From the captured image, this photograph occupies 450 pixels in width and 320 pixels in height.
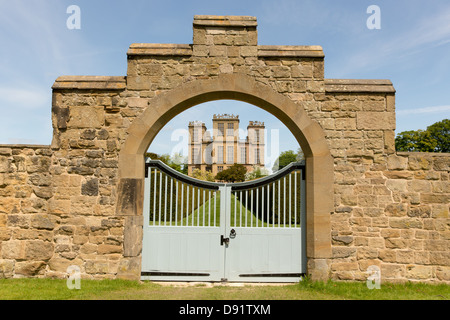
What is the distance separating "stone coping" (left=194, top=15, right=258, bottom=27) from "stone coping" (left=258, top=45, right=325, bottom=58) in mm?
500

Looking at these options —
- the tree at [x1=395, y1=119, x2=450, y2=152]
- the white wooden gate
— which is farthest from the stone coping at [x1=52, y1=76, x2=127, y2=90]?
the tree at [x1=395, y1=119, x2=450, y2=152]

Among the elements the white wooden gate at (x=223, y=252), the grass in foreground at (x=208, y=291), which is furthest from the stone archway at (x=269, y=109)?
the grass in foreground at (x=208, y=291)

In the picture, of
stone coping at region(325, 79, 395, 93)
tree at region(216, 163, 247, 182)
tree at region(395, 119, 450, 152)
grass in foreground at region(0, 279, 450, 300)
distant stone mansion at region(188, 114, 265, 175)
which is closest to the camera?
grass in foreground at region(0, 279, 450, 300)

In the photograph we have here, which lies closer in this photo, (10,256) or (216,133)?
(10,256)

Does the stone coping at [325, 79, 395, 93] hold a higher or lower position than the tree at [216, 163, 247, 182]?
higher

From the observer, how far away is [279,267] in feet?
17.4

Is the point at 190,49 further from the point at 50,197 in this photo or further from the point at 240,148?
the point at 240,148

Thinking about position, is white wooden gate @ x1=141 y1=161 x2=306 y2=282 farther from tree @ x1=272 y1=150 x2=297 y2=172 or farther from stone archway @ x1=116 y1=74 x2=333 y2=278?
tree @ x1=272 y1=150 x2=297 y2=172

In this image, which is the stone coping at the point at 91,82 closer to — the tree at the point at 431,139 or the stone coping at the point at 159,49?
→ the stone coping at the point at 159,49

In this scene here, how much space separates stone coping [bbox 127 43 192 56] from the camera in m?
5.32

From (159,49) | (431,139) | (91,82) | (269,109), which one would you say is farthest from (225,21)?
(431,139)

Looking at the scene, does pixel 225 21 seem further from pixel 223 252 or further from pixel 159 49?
pixel 223 252
